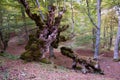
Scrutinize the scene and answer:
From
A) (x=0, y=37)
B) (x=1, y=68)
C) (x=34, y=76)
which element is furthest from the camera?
(x=0, y=37)

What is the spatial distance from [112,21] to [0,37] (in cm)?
1192

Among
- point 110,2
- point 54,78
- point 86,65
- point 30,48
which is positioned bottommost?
point 86,65

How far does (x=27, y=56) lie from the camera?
24.0 ft

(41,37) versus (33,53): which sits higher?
(41,37)

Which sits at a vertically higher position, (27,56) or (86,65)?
(27,56)

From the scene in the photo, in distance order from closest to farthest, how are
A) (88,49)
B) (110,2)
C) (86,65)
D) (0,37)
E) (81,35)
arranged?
(86,65) < (0,37) < (110,2) < (81,35) < (88,49)

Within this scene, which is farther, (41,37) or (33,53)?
(41,37)

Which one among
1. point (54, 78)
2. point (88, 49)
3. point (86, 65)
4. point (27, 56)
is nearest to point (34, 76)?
point (54, 78)

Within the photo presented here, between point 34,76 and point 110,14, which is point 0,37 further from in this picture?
point 110,14

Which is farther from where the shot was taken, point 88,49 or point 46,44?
point 88,49

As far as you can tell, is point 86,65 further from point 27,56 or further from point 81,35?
point 81,35

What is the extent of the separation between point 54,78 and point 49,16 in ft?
10.9

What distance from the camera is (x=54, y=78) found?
5.50 m

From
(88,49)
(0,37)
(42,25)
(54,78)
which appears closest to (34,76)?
(54,78)
